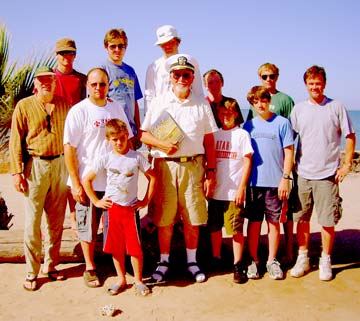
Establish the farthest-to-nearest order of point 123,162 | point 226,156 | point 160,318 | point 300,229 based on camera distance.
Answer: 1. point 300,229
2. point 226,156
3. point 123,162
4. point 160,318

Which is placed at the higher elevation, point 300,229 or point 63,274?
point 300,229

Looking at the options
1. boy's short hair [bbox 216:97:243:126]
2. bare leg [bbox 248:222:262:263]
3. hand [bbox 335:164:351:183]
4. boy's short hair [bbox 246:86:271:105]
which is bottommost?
bare leg [bbox 248:222:262:263]

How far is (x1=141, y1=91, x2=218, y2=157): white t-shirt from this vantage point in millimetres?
4738

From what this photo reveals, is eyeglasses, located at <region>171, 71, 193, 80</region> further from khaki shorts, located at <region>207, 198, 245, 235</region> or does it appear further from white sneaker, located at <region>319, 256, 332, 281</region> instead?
white sneaker, located at <region>319, 256, 332, 281</region>

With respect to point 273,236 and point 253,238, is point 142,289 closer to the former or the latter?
point 253,238

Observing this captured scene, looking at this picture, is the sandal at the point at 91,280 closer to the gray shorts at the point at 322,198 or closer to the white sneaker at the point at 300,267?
the white sneaker at the point at 300,267

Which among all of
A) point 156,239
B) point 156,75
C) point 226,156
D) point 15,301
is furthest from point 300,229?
point 15,301

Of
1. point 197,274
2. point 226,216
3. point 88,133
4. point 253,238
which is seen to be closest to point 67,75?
point 88,133

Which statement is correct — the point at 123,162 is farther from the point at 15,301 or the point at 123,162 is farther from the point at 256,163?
the point at 15,301

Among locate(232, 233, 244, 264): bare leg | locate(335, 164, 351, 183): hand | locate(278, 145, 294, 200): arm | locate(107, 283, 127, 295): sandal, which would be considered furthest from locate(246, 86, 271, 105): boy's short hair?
locate(107, 283, 127, 295): sandal

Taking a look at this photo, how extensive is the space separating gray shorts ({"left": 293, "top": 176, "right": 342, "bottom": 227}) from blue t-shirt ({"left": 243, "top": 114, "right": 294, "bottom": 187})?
38 centimetres

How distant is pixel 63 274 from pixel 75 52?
103 inches

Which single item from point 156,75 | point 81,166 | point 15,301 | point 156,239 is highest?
point 156,75

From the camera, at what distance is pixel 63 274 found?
5266mm
